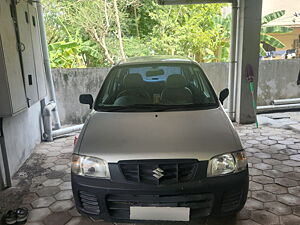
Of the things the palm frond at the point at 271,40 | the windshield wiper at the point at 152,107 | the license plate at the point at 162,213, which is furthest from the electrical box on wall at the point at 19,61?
the palm frond at the point at 271,40

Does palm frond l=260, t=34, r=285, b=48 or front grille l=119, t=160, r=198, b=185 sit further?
palm frond l=260, t=34, r=285, b=48

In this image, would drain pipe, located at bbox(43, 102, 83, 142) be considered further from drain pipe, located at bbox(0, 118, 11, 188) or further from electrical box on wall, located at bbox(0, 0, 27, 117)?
drain pipe, located at bbox(0, 118, 11, 188)

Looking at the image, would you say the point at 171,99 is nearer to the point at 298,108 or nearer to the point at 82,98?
the point at 82,98

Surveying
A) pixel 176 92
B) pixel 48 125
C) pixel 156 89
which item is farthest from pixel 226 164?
pixel 48 125

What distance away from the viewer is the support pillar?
15.7 ft

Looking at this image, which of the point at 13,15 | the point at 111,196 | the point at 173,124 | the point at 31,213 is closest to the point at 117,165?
the point at 111,196

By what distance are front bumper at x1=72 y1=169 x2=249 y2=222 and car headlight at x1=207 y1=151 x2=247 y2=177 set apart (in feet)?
0.14

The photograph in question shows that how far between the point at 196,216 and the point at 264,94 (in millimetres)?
5640

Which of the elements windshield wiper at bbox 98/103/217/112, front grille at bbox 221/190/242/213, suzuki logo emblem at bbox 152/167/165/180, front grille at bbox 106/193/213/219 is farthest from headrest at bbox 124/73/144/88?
front grille at bbox 221/190/242/213

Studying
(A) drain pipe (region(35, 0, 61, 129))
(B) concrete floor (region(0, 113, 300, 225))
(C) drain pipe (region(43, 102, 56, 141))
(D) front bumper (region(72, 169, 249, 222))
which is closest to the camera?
(D) front bumper (region(72, 169, 249, 222))

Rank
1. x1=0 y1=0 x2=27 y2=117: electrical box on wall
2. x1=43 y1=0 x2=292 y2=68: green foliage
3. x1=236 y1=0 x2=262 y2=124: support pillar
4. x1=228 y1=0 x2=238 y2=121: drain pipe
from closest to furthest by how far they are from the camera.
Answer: x1=0 y1=0 x2=27 y2=117: electrical box on wall, x1=236 y1=0 x2=262 y2=124: support pillar, x1=228 y1=0 x2=238 y2=121: drain pipe, x1=43 y1=0 x2=292 y2=68: green foliage

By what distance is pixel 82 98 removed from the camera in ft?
9.63

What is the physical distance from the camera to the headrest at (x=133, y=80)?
2883mm

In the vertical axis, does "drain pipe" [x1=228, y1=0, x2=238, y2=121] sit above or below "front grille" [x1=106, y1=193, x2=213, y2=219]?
above
